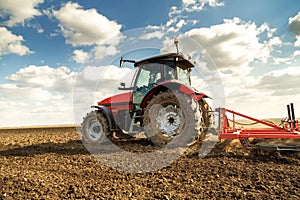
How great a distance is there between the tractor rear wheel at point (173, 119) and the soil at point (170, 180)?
89 centimetres

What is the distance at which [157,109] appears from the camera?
6355 mm

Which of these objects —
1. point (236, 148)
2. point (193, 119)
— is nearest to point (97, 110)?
point (193, 119)

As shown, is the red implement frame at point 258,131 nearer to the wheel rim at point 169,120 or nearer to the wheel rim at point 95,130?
the wheel rim at point 169,120

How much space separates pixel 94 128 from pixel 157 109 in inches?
99.3

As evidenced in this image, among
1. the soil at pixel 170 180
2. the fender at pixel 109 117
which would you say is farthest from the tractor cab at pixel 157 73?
the soil at pixel 170 180

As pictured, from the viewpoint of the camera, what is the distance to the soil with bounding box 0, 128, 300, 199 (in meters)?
3.13

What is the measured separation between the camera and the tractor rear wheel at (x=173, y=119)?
18.6 feet

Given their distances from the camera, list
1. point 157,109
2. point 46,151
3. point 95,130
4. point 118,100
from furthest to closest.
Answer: point 118,100, point 95,130, point 46,151, point 157,109

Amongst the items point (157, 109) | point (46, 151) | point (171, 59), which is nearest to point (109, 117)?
point (157, 109)

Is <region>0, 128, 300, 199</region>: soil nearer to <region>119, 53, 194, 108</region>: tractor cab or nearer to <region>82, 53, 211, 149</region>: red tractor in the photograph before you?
<region>82, 53, 211, 149</region>: red tractor

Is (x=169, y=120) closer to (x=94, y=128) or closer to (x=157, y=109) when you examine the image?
(x=157, y=109)

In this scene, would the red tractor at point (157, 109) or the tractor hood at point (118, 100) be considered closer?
the red tractor at point (157, 109)

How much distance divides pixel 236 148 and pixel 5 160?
217 inches

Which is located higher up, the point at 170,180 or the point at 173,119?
the point at 173,119
